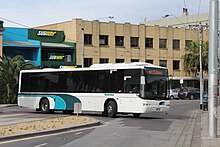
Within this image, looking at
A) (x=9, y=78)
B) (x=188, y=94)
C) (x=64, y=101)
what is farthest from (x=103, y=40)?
(x=64, y=101)

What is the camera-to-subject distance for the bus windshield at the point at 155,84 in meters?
24.2

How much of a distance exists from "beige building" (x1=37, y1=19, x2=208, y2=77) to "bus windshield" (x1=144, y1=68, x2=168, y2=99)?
39.5m

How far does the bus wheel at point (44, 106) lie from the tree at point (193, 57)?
48.3m

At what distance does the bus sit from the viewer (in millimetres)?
24328

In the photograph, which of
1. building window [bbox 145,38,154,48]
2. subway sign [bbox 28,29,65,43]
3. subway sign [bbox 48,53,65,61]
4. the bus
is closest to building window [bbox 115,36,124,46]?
building window [bbox 145,38,154,48]

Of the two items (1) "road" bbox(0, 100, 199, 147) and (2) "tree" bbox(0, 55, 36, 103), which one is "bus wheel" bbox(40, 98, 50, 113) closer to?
(1) "road" bbox(0, 100, 199, 147)

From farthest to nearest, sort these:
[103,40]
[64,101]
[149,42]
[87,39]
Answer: [149,42] < [103,40] < [87,39] < [64,101]

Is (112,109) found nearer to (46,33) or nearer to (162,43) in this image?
(46,33)

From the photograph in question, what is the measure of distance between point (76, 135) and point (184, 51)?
63.7 m

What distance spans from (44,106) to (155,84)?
862 cm

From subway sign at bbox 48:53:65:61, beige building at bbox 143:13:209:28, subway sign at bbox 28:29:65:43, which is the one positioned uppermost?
beige building at bbox 143:13:209:28

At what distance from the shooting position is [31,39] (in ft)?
193

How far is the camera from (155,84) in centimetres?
2462

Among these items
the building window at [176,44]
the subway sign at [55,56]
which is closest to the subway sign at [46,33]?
the subway sign at [55,56]
